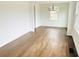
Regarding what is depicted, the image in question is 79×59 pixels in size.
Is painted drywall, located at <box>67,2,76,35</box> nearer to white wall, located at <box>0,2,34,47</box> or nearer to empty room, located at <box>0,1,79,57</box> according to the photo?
empty room, located at <box>0,1,79,57</box>

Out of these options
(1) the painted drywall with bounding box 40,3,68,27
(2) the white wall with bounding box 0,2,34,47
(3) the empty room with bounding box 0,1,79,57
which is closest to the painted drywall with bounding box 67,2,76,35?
(3) the empty room with bounding box 0,1,79,57

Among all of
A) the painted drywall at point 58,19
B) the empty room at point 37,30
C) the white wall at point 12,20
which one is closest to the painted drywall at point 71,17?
the empty room at point 37,30

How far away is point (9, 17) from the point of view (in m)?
3.26

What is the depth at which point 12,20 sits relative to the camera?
3.40 m

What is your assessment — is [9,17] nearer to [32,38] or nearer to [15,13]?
[15,13]

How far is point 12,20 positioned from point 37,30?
149 cm

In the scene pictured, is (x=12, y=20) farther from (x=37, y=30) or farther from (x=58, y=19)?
(x=37, y=30)

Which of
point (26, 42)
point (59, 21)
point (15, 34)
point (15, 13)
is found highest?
point (15, 13)

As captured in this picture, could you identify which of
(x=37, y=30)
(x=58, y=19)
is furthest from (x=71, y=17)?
(x=37, y=30)

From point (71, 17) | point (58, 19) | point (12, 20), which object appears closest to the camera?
point (12, 20)

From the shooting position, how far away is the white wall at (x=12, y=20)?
3.03m

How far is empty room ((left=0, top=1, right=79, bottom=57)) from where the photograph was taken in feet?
9.09

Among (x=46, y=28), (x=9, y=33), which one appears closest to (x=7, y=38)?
(x=9, y=33)

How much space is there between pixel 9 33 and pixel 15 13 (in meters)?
0.58
